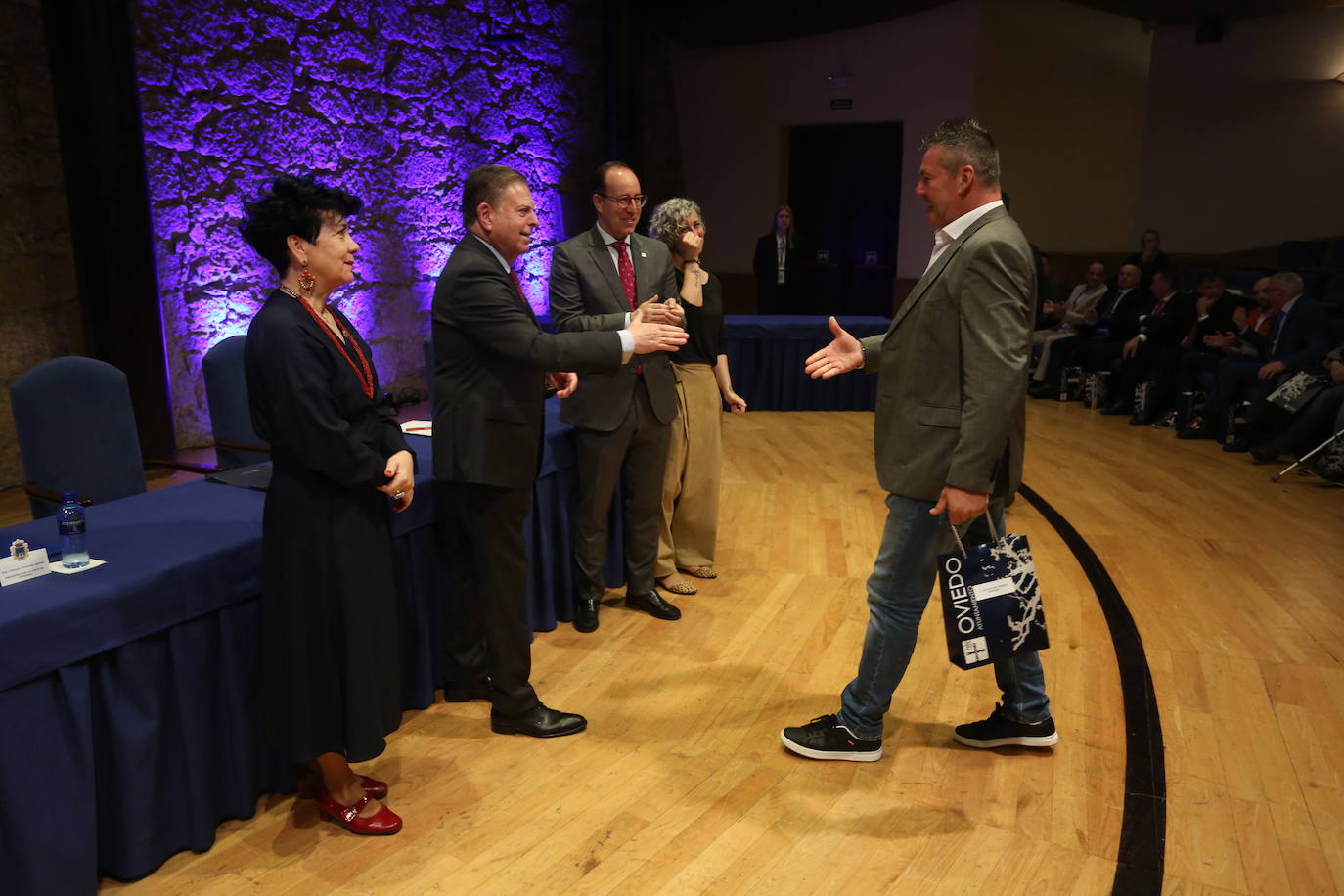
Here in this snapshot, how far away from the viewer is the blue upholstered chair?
312 centimetres

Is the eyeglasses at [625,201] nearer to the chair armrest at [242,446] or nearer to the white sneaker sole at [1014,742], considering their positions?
the chair armrest at [242,446]

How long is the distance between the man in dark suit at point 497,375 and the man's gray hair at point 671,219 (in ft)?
3.42

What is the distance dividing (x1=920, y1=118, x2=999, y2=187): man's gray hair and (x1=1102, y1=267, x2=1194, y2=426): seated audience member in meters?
5.87

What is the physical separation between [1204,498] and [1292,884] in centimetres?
360

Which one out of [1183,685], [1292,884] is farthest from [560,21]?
[1292,884]

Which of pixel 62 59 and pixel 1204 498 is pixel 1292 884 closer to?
pixel 1204 498

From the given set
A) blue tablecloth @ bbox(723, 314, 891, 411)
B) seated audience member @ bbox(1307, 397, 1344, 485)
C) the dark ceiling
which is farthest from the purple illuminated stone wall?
seated audience member @ bbox(1307, 397, 1344, 485)

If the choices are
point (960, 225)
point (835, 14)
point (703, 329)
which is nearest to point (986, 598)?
point (960, 225)

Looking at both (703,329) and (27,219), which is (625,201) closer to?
(703,329)

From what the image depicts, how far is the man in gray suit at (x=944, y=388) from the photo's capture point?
2256 millimetres

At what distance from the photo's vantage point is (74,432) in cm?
320

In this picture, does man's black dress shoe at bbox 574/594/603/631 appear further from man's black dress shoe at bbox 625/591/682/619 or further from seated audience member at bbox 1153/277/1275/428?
seated audience member at bbox 1153/277/1275/428

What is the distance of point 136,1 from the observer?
5.84 meters

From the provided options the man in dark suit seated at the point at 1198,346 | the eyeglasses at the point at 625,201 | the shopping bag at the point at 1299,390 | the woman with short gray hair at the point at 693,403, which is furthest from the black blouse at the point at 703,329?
the man in dark suit seated at the point at 1198,346
